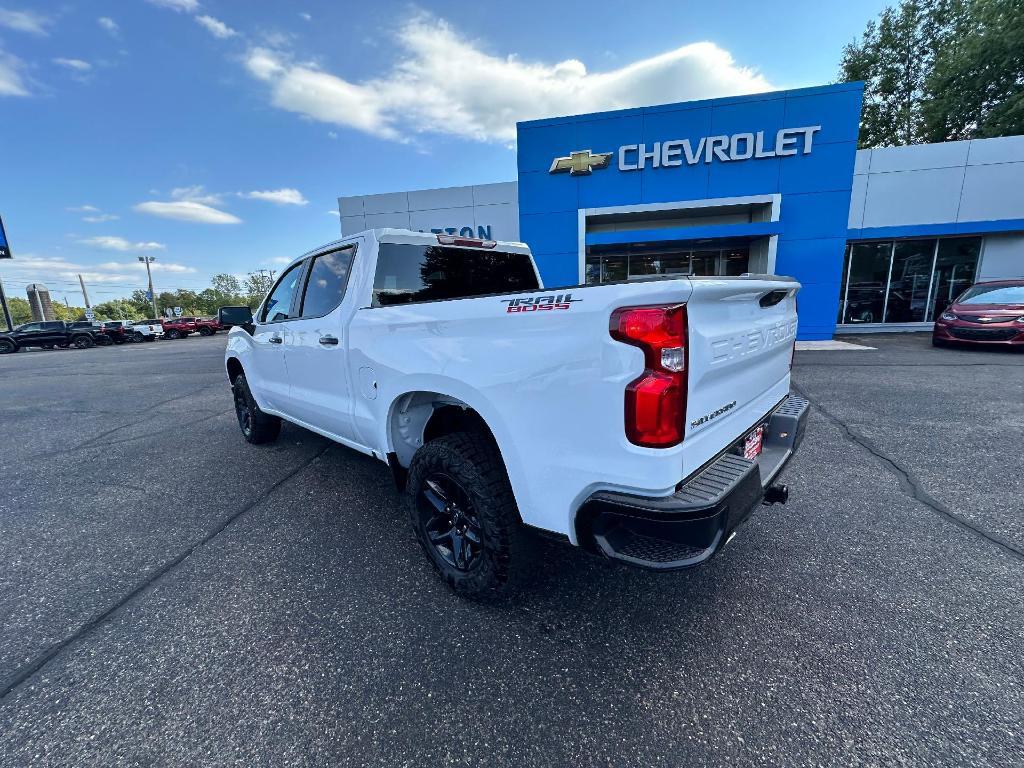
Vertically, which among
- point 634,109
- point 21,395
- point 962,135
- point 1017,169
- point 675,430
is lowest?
point 21,395

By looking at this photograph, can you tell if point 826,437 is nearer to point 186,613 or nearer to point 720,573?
point 720,573

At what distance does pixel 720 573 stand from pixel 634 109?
1379 centimetres

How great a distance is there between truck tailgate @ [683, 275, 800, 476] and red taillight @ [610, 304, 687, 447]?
0.20ft

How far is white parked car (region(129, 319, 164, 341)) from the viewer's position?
29.4 meters

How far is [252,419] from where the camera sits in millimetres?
4738

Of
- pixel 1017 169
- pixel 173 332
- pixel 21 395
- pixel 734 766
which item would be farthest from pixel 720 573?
Result: pixel 173 332

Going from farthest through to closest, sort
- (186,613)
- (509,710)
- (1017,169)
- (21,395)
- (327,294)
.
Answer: (1017,169), (21,395), (327,294), (186,613), (509,710)

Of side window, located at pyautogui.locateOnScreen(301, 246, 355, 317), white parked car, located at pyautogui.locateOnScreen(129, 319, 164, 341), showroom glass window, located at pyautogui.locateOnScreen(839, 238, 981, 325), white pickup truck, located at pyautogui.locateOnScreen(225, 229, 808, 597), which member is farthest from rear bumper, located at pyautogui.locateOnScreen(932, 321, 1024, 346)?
white parked car, located at pyautogui.locateOnScreen(129, 319, 164, 341)

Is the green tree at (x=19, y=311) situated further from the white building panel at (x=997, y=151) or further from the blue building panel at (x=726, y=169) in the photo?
the white building panel at (x=997, y=151)

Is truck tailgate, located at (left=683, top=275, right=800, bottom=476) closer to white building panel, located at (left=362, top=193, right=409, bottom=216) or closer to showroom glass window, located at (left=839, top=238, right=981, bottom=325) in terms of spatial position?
white building panel, located at (left=362, top=193, right=409, bottom=216)

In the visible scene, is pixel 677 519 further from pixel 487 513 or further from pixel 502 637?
pixel 502 637

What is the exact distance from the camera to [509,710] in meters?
1.69

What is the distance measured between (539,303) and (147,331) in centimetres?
3805

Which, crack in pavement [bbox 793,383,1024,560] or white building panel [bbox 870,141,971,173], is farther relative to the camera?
white building panel [bbox 870,141,971,173]
